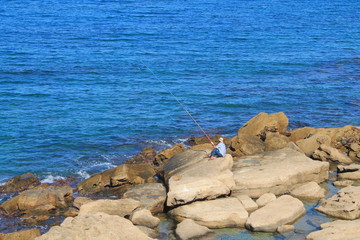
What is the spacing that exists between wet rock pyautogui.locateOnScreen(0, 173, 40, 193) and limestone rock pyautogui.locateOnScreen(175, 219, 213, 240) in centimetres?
782

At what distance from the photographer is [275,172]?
71.6ft

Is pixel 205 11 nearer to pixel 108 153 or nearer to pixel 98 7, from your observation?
pixel 98 7

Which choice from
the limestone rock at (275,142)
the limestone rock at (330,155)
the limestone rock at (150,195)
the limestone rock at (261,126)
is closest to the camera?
the limestone rock at (150,195)

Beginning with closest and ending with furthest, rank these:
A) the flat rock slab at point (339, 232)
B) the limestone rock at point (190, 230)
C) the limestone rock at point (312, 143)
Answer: the flat rock slab at point (339, 232), the limestone rock at point (190, 230), the limestone rock at point (312, 143)

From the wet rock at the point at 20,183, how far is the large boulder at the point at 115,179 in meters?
2.10

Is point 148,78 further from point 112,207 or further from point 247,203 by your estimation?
point 247,203

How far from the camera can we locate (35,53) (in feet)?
155

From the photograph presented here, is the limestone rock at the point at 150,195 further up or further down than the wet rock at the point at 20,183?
further up

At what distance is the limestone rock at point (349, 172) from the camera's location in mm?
22938

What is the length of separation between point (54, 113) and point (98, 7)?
142ft

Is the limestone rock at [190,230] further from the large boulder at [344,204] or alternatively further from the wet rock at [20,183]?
the wet rock at [20,183]

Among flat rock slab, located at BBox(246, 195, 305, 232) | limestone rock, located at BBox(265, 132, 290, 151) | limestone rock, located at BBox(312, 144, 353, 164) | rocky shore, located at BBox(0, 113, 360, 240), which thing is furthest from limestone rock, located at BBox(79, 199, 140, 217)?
limestone rock, located at BBox(312, 144, 353, 164)

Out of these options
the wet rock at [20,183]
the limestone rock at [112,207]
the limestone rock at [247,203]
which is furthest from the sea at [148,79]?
the limestone rock at [247,203]

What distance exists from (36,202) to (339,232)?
33.8ft
